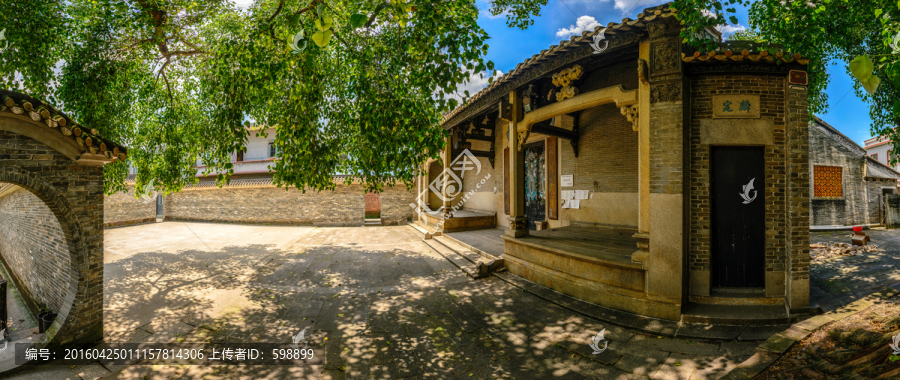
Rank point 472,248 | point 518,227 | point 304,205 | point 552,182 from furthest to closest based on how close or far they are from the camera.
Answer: point 304,205, point 552,182, point 472,248, point 518,227

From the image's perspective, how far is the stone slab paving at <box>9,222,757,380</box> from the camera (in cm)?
342

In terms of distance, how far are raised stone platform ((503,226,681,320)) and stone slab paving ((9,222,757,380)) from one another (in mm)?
496

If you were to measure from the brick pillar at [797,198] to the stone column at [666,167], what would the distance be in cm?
141

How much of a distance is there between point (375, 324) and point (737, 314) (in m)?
4.92

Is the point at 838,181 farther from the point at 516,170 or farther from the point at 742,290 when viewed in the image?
the point at 516,170

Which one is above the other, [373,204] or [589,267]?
[373,204]

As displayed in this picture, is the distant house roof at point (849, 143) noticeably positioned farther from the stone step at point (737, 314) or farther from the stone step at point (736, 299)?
the stone step at point (737, 314)

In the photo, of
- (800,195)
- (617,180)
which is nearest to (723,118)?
(800,195)

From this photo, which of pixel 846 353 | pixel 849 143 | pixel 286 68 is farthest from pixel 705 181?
pixel 849 143

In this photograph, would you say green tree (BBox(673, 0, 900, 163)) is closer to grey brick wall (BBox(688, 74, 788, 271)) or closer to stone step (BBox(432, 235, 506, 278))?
grey brick wall (BBox(688, 74, 788, 271))

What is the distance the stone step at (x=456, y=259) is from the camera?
22.4ft

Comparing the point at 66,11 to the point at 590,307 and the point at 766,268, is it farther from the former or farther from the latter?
the point at 766,268

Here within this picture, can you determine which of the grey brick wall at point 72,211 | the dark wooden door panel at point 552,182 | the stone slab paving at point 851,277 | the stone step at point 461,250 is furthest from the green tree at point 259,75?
the stone slab paving at point 851,277

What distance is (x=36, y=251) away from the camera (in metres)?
5.70
